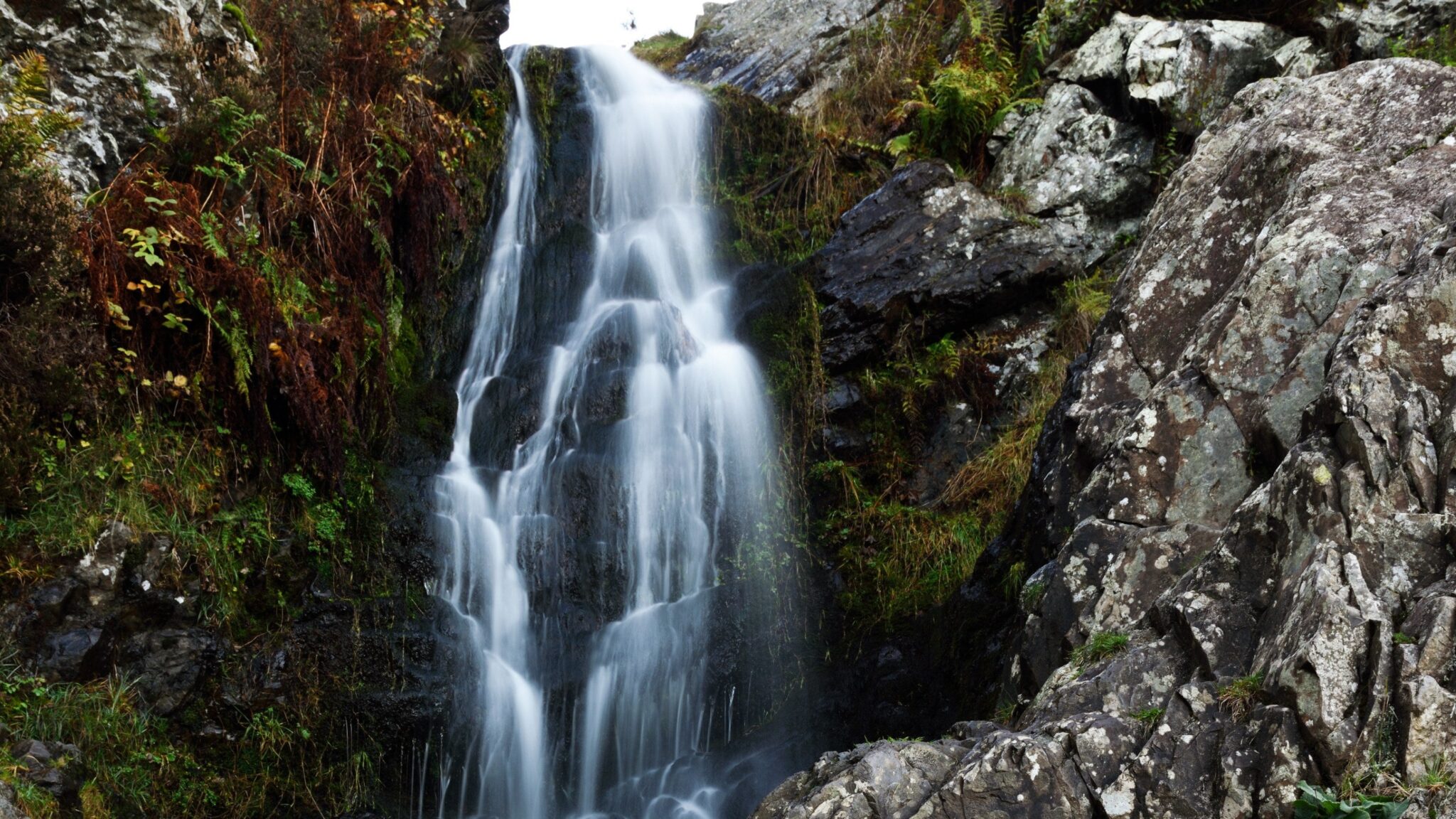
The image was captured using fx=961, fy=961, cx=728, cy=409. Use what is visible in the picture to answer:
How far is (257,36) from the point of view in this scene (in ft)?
24.2

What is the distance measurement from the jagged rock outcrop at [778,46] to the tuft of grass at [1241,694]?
30.2 feet

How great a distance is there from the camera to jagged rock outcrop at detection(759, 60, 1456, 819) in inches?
112

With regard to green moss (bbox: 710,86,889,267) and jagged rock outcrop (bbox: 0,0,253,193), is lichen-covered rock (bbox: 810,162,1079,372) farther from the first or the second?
jagged rock outcrop (bbox: 0,0,253,193)

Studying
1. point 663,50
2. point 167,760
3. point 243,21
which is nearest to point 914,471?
point 167,760

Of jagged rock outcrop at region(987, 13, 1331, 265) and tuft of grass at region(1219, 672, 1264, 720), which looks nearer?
tuft of grass at region(1219, 672, 1264, 720)

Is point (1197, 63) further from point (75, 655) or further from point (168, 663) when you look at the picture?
point (75, 655)

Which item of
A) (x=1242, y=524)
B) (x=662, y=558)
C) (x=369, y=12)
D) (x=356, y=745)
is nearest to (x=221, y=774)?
(x=356, y=745)

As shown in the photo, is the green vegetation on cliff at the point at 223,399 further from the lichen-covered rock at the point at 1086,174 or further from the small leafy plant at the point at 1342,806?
the lichen-covered rock at the point at 1086,174

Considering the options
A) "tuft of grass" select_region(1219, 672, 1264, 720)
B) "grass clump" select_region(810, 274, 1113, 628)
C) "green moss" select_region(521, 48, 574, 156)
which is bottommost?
"tuft of grass" select_region(1219, 672, 1264, 720)

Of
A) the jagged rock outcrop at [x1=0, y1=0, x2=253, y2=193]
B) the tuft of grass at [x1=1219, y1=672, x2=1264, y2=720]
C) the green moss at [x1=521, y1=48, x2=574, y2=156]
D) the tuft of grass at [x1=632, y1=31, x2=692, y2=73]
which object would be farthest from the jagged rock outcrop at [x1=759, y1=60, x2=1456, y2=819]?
the tuft of grass at [x1=632, y1=31, x2=692, y2=73]

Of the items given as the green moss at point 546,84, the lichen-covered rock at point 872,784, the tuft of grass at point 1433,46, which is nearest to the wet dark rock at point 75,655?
the lichen-covered rock at point 872,784

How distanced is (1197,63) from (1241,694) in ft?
23.0

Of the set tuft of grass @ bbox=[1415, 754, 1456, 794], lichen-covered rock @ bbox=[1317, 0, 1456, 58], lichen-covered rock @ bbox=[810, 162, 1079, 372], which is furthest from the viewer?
lichen-covered rock @ bbox=[810, 162, 1079, 372]

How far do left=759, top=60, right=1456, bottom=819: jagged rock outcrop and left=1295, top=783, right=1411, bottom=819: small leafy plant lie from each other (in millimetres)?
58
